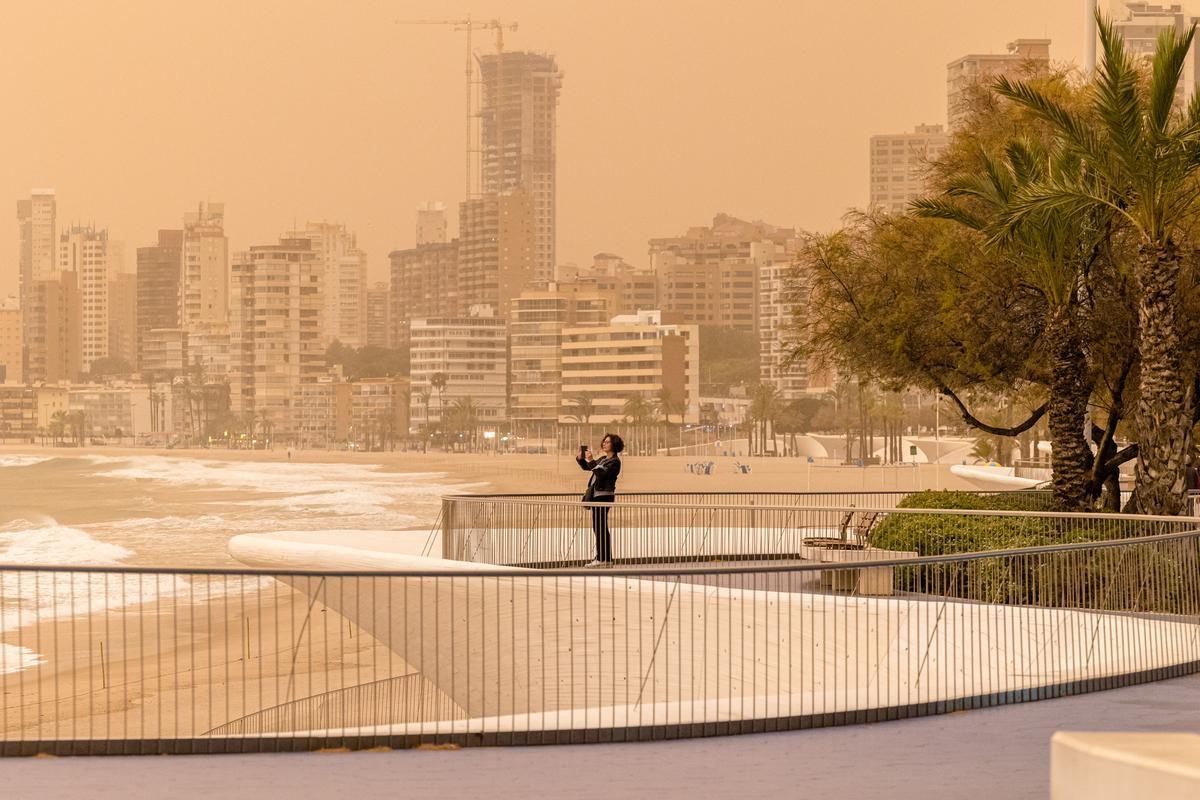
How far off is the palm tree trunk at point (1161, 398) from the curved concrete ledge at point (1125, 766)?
16.4 meters

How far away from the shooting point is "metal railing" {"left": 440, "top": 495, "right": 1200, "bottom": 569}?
2027 centimetres

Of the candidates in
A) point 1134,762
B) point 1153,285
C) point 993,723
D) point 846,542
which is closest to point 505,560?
point 846,542

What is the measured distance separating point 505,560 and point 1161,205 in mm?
11036

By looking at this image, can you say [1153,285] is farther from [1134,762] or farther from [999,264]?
[1134,762]

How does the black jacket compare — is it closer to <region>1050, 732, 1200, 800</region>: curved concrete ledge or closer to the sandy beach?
the sandy beach

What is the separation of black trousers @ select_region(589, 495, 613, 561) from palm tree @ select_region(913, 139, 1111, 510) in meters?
7.50

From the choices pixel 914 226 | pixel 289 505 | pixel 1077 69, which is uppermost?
pixel 1077 69

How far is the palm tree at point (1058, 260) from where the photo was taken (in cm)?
2338

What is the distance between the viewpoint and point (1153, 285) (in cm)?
2098

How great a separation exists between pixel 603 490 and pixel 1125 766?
17.0 m

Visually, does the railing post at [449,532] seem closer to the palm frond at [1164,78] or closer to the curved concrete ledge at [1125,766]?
the palm frond at [1164,78]

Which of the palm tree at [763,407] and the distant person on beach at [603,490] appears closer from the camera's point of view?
the distant person on beach at [603,490]

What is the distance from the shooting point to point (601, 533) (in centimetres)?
2145

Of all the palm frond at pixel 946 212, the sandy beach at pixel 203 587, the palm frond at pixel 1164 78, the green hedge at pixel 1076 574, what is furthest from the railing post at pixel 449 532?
the palm frond at pixel 1164 78
